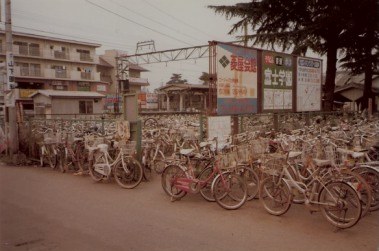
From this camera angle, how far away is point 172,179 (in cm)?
651

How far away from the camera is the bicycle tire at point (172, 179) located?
21.4ft

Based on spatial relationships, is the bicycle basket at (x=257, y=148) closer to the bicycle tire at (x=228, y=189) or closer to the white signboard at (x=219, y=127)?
the bicycle tire at (x=228, y=189)

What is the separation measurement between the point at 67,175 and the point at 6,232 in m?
4.04

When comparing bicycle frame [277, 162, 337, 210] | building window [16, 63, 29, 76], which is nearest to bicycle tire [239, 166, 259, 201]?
bicycle frame [277, 162, 337, 210]

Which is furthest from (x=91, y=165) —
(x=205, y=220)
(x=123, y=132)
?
(x=205, y=220)

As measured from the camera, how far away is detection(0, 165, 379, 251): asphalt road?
179 inches

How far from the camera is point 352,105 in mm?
34625

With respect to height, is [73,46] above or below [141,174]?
above

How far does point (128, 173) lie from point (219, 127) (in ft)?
7.68

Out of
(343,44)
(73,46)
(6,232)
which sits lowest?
(6,232)

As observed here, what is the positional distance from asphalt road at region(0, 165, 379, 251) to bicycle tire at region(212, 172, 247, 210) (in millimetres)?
137

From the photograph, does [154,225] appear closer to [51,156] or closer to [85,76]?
[51,156]

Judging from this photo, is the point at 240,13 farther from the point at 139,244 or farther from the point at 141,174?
the point at 139,244

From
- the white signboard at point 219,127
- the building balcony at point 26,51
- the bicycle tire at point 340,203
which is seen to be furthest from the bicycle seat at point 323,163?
the building balcony at point 26,51
